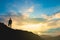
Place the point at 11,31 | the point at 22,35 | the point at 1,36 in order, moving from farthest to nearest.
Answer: the point at 22,35, the point at 11,31, the point at 1,36

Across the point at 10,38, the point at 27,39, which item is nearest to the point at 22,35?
the point at 27,39

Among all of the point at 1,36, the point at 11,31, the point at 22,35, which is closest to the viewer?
the point at 1,36

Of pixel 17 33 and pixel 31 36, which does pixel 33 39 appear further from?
pixel 17 33

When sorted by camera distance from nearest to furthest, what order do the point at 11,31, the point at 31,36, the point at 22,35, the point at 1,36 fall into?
the point at 1,36
the point at 11,31
the point at 22,35
the point at 31,36

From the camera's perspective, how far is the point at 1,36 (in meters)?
49.3

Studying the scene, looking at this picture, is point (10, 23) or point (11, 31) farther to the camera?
point (10, 23)

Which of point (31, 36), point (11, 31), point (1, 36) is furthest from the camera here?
point (31, 36)

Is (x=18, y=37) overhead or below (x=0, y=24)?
below

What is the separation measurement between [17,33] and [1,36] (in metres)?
7.26

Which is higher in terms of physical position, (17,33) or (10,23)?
(10,23)

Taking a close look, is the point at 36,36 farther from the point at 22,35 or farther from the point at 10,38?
the point at 10,38

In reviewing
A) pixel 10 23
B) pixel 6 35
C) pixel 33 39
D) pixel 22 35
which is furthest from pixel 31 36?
pixel 6 35

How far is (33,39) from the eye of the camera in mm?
63750

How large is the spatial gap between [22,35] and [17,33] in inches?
125
